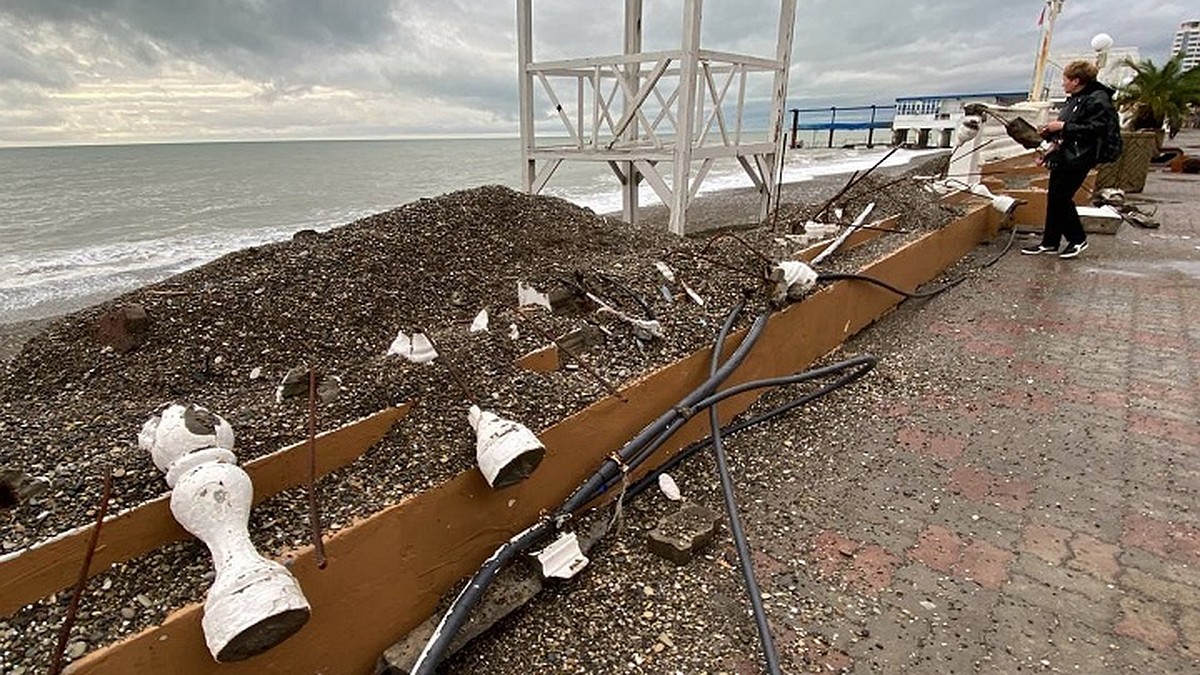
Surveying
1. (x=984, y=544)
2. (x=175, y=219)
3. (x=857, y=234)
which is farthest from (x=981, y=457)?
A: (x=175, y=219)

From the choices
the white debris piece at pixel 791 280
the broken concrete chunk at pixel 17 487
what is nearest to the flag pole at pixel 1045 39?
the white debris piece at pixel 791 280

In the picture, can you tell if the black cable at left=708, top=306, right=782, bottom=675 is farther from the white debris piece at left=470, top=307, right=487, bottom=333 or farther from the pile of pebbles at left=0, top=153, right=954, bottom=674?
the white debris piece at left=470, top=307, right=487, bottom=333

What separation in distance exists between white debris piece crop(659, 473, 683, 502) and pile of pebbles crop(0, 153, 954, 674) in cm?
44

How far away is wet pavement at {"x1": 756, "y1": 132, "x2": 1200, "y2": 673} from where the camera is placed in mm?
1935

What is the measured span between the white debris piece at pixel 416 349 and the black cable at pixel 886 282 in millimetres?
2540

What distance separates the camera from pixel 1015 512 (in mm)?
2525

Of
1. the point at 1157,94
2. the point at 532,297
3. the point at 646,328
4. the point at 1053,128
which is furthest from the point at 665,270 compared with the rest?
the point at 1157,94

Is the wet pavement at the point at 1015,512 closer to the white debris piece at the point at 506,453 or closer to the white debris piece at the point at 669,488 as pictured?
the white debris piece at the point at 669,488

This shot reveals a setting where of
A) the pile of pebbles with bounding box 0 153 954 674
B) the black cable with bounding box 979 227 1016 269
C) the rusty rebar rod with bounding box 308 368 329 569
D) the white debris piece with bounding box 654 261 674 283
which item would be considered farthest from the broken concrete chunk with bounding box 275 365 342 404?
the black cable with bounding box 979 227 1016 269

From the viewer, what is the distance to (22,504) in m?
1.70

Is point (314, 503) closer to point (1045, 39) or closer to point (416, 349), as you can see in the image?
point (416, 349)

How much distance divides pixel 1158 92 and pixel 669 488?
84.8ft

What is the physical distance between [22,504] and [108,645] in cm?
64

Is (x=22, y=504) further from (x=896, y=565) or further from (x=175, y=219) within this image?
(x=175, y=219)
